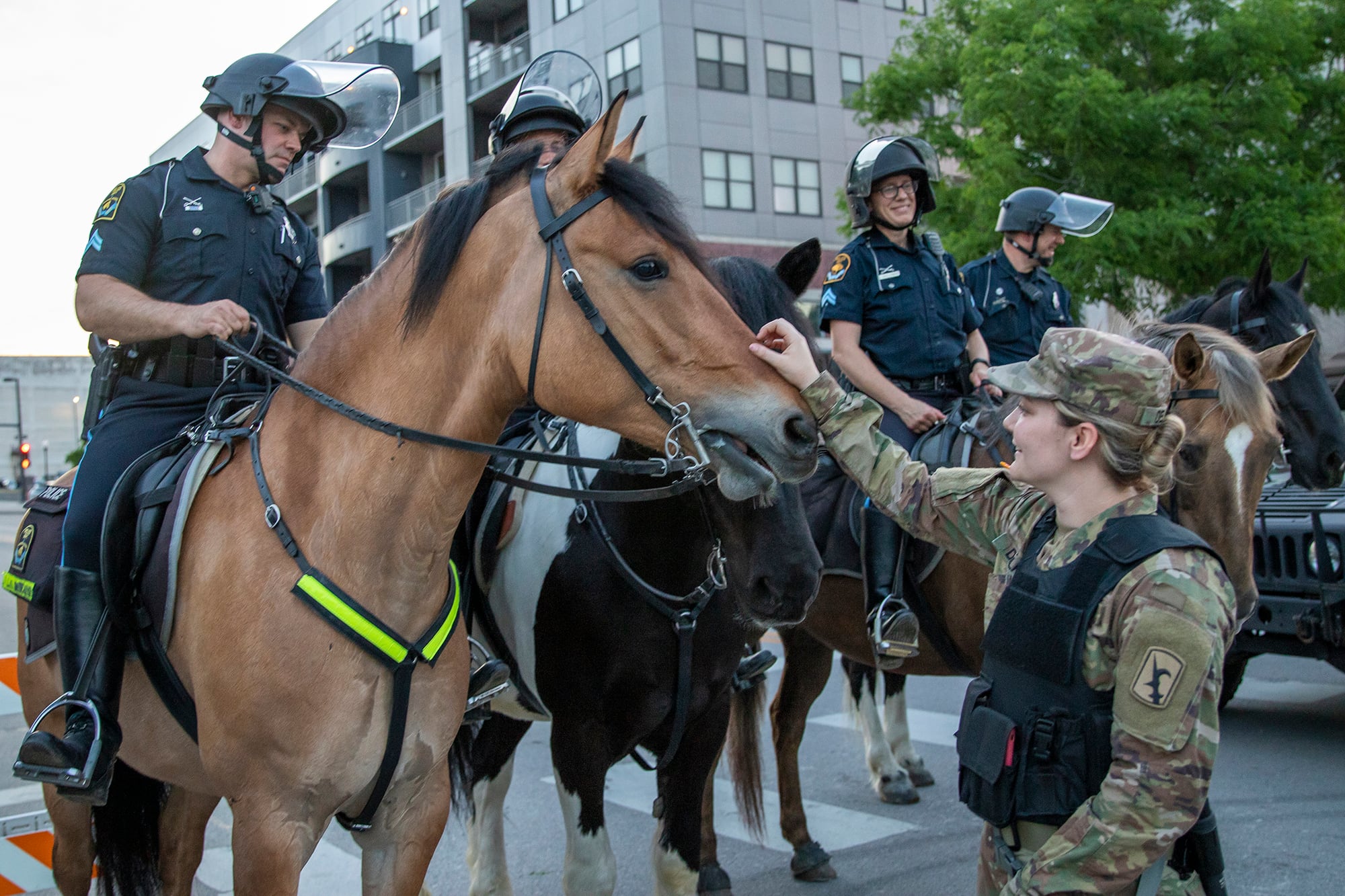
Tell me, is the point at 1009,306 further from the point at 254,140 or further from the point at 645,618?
the point at 254,140

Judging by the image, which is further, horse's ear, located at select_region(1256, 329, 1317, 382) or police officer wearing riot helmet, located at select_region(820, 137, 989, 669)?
police officer wearing riot helmet, located at select_region(820, 137, 989, 669)

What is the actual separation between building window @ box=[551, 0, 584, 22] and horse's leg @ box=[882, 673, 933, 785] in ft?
93.8

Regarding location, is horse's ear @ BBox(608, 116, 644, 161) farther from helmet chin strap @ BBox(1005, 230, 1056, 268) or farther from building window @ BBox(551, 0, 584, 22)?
building window @ BBox(551, 0, 584, 22)

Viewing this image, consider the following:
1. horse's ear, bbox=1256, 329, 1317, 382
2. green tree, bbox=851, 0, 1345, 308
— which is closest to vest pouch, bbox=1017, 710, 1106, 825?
horse's ear, bbox=1256, 329, 1317, 382

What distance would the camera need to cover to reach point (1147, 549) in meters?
2.08

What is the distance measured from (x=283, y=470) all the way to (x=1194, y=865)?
2265 mm

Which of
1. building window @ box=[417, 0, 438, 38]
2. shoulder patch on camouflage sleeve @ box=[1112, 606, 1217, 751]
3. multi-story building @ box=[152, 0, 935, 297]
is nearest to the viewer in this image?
shoulder patch on camouflage sleeve @ box=[1112, 606, 1217, 751]

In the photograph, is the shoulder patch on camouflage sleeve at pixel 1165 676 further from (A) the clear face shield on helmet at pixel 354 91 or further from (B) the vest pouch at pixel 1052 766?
(A) the clear face shield on helmet at pixel 354 91

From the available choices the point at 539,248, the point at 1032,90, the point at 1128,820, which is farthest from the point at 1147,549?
the point at 1032,90

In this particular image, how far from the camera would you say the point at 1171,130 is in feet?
50.9

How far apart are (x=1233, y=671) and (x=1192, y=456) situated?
3.82 m

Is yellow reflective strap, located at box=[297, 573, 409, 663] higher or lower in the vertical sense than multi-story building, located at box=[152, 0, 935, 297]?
lower

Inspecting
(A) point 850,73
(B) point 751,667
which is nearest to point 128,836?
(B) point 751,667

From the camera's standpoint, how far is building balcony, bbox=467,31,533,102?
3341cm
